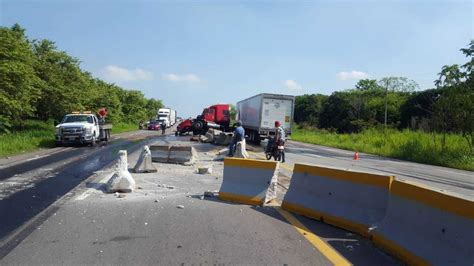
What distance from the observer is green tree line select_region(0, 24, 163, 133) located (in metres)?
28.1

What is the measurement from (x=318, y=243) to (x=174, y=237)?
196 centimetres

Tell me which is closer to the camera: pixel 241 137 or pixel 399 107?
pixel 241 137

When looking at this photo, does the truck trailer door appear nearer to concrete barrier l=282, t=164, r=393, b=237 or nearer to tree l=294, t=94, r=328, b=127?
concrete barrier l=282, t=164, r=393, b=237

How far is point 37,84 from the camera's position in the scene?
35062 mm

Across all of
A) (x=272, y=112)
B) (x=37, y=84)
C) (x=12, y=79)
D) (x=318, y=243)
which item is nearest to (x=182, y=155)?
(x=318, y=243)

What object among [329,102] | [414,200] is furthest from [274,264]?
[329,102]

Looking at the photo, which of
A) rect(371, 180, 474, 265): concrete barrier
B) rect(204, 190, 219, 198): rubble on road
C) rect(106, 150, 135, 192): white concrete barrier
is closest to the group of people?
rect(106, 150, 135, 192): white concrete barrier

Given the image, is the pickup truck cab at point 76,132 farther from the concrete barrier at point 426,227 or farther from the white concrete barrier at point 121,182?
the concrete barrier at point 426,227

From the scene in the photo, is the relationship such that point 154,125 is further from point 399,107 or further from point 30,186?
point 30,186

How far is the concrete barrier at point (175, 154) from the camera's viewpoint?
58.7 feet

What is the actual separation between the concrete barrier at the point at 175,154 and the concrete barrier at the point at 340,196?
907cm

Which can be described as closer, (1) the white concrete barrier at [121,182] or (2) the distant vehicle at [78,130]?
(1) the white concrete barrier at [121,182]

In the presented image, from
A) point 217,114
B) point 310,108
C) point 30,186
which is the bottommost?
point 30,186

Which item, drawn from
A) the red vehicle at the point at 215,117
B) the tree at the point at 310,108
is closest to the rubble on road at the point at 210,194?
the red vehicle at the point at 215,117
